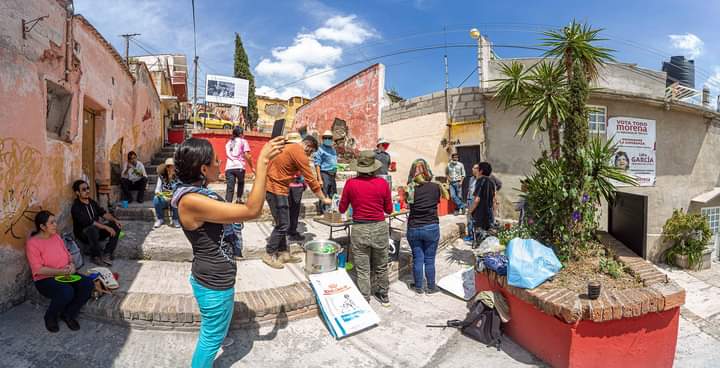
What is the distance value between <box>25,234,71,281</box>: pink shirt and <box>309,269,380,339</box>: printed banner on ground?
251cm

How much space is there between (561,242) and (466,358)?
1968mm

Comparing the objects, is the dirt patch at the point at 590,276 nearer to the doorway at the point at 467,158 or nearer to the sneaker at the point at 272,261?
the sneaker at the point at 272,261

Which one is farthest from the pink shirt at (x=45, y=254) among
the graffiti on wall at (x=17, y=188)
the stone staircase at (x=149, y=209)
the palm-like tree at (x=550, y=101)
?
the palm-like tree at (x=550, y=101)

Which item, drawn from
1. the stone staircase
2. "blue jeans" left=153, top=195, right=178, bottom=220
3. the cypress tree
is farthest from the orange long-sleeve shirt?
the cypress tree

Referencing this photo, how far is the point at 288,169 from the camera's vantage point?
14.5ft

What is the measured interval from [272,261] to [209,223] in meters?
2.39

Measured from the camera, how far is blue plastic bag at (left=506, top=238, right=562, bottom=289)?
350 cm

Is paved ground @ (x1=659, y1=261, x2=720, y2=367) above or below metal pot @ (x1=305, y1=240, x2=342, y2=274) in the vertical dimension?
below

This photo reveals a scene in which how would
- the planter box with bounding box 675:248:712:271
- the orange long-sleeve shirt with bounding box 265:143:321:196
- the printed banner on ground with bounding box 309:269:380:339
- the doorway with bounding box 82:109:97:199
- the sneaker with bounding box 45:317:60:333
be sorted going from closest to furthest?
the sneaker with bounding box 45:317:60:333 → the printed banner on ground with bounding box 309:269:380:339 → the orange long-sleeve shirt with bounding box 265:143:321:196 → the doorway with bounding box 82:109:97:199 → the planter box with bounding box 675:248:712:271

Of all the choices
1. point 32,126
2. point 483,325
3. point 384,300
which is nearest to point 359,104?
point 384,300

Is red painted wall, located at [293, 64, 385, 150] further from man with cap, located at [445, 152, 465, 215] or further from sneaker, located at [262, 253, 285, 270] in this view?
sneaker, located at [262, 253, 285, 270]

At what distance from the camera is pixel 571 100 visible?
4.31m

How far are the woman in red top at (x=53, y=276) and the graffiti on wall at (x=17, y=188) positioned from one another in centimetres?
21

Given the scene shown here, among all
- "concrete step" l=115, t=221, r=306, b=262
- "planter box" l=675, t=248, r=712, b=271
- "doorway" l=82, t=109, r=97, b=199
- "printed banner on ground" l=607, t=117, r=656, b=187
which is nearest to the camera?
"concrete step" l=115, t=221, r=306, b=262
